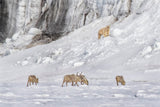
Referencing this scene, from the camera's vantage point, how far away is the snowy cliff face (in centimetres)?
3056

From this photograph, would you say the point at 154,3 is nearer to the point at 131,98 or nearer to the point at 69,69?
the point at 69,69

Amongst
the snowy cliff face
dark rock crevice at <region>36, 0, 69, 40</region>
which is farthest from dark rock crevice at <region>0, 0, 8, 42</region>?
dark rock crevice at <region>36, 0, 69, 40</region>

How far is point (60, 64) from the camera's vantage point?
2317 centimetres

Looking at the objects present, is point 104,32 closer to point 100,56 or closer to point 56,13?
point 100,56

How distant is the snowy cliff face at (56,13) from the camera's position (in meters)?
30.6

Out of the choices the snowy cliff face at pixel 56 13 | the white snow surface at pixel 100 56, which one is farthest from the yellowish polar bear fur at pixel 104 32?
the snowy cliff face at pixel 56 13

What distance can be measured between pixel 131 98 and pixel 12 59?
20.5 meters

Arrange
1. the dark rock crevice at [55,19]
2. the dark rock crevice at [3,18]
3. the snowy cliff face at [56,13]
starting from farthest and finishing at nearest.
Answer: the dark rock crevice at [3,18]
the dark rock crevice at [55,19]
the snowy cliff face at [56,13]

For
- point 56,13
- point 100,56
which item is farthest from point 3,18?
point 100,56

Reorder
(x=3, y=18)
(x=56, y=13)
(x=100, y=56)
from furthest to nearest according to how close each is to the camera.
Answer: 1. (x=3, y=18)
2. (x=56, y=13)
3. (x=100, y=56)

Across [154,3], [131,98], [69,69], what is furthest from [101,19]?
[131,98]

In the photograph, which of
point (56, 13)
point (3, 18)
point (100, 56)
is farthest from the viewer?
point (3, 18)

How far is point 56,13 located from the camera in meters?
37.2

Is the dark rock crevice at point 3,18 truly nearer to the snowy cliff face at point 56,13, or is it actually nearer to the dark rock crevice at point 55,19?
the snowy cliff face at point 56,13
